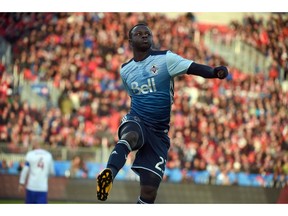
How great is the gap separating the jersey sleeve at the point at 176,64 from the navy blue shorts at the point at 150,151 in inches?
26.2

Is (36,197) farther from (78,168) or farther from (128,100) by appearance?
(128,100)

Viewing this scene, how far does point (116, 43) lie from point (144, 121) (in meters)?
18.3

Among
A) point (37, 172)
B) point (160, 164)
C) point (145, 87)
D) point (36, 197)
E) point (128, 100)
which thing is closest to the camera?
point (145, 87)

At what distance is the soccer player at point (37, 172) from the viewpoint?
14.9 metres

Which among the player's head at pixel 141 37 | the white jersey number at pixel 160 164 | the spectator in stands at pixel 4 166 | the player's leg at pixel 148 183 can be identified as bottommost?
the spectator in stands at pixel 4 166

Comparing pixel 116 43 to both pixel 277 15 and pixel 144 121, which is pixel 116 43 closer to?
pixel 277 15

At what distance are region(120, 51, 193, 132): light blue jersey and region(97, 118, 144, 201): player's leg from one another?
26 centimetres

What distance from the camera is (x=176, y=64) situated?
8.20 metres

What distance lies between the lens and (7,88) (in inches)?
929

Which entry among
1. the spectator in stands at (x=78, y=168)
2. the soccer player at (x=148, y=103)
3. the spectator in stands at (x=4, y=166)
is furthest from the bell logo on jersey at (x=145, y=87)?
the spectator in stands at (x=4, y=166)

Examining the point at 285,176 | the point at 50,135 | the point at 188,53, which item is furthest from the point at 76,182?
the point at 188,53

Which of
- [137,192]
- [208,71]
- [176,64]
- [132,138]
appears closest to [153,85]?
[176,64]

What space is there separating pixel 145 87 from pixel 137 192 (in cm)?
1198

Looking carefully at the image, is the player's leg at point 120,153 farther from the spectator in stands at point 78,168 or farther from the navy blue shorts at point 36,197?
the spectator in stands at point 78,168
